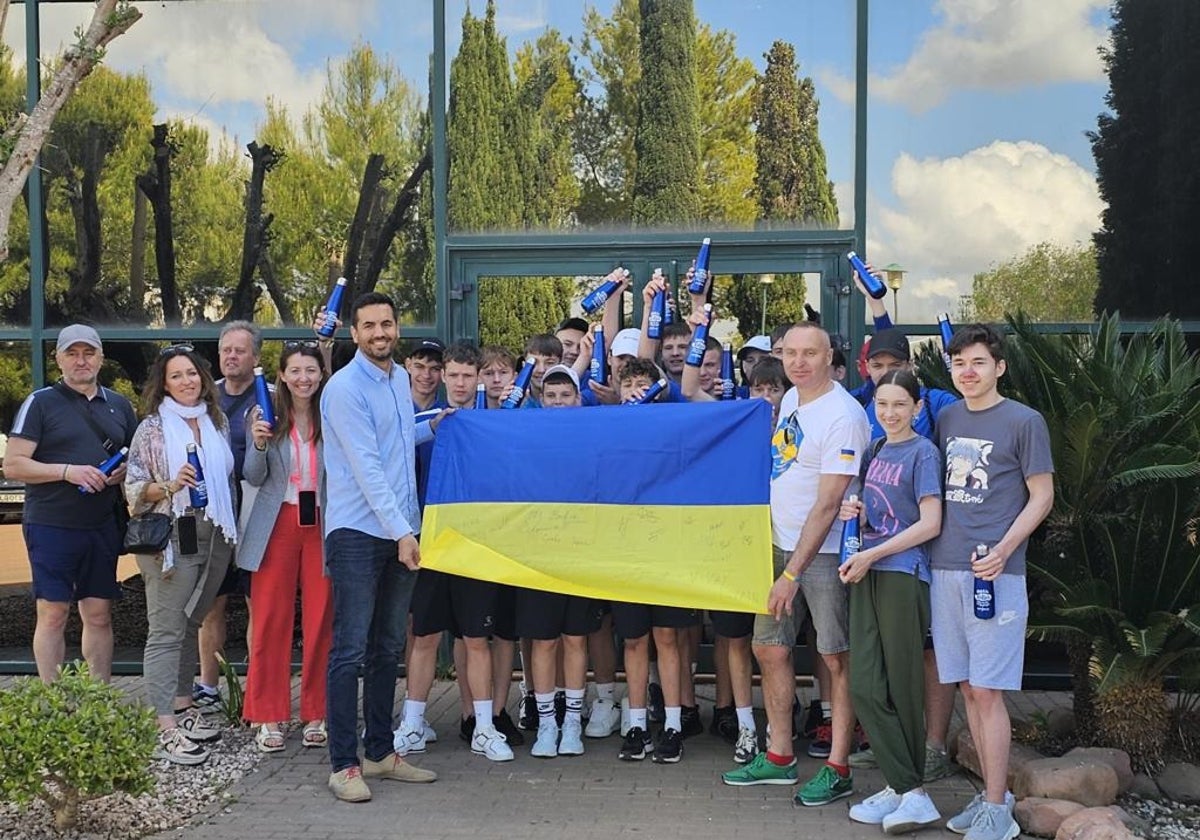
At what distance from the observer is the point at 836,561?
5594 mm

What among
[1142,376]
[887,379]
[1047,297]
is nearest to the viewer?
[887,379]

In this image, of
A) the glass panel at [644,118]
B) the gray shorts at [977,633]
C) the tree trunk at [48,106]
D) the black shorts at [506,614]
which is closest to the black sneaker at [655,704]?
the black shorts at [506,614]

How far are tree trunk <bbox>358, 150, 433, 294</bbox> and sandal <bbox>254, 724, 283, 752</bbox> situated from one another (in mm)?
3020

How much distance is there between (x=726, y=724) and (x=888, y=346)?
210 cm

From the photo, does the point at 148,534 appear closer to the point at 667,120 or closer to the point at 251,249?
the point at 251,249

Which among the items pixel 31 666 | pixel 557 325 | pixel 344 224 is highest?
pixel 344 224

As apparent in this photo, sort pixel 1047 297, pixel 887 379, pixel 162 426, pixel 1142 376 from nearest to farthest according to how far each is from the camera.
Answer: pixel 887 379 → pixel 1142 376 → pixel 162 426 → pixel 1047 297

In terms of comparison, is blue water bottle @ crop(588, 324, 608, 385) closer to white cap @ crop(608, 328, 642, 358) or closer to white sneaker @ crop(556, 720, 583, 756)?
white cap @ crop(608, 328, 642, 358)

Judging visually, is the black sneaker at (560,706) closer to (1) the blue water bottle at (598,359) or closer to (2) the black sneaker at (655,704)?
(2) the black sneaker at (655,704)

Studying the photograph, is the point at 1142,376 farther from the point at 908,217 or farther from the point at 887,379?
the point at 908,217

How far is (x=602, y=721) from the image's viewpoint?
6617 millimetres

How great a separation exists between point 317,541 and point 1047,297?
4.65 m

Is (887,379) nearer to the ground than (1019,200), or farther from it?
nearer to the ground

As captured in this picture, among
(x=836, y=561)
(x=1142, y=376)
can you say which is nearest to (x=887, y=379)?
(x=836, y=561)
